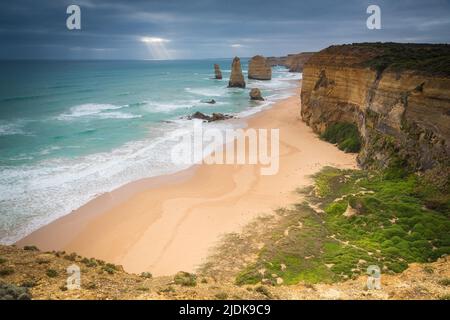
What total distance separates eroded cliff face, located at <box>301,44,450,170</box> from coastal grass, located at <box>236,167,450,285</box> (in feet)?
5.84

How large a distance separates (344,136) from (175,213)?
18645 mm

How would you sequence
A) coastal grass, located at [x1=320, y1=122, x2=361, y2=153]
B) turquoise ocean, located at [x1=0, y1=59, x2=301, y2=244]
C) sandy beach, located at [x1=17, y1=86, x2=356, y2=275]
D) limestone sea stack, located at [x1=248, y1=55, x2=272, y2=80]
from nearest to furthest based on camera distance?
sandy beach, located at [x1=17, y1=86, x2=356, y2=275], turquoise ocean, located at [x1=0, y1=59, x2=301, y2=244], coastal grass, located at [x1=320, y1=122, x2=361, y2=153], limestone sea stack, located at [x1=248, y1=55, x2=272, y2=80]

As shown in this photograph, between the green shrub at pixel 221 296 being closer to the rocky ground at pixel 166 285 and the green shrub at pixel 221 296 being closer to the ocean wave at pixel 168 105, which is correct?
the rocky ground at pixel 166 285

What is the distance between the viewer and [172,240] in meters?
15.9

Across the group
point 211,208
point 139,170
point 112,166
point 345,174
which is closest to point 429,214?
point 345,174

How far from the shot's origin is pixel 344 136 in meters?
30.0

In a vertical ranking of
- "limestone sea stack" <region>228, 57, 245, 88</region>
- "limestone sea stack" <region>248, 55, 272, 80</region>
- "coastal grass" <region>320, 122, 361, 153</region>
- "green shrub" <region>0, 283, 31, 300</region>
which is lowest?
"green shrub" <region>0, 283, 31, 300</region>

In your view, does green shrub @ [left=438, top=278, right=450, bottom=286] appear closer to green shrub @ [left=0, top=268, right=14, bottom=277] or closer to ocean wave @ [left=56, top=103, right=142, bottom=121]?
green shrub @ [left=0, top=268, right=14, bottom=277]

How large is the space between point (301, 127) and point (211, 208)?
22305 millimetres

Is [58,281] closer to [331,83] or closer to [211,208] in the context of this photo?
[211,208]

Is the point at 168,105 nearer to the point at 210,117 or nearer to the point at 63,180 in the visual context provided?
the point at 210,117

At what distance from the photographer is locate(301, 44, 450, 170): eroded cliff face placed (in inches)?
713

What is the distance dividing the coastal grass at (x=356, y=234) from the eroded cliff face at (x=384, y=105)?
70.1 inches

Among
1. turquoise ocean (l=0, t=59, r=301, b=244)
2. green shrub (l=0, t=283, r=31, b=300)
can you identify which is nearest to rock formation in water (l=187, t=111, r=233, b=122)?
turquoise ocean (l=0, t=59, r=301, b=244)
